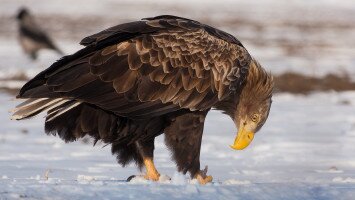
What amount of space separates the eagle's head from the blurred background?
0.34 m

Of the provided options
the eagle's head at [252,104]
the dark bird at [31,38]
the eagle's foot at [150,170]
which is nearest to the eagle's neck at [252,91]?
the eagle's head at [252,104]

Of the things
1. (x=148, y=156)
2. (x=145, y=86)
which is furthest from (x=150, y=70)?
Answer: (x=148, y=156)

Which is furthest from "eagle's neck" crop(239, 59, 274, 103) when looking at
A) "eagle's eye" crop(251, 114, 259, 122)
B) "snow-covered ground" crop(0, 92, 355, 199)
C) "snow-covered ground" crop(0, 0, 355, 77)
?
"snow-covered ground" crop(0, 0, 355, 77)

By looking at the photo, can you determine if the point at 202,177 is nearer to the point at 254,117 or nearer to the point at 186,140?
the point at 186,140

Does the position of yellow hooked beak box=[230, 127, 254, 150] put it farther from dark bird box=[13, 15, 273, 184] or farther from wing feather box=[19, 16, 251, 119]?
wing feather box=[19, 16, 251, 119]

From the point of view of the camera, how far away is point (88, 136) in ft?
21.5

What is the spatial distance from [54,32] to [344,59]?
10793 mm

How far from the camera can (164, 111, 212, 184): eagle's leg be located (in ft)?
21.3

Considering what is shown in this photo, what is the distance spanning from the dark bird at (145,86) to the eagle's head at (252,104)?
0.02m

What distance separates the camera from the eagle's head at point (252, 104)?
22.1 feet

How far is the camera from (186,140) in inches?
256

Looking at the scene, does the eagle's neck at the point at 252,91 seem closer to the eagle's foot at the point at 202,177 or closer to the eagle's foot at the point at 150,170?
the eagle's foot at the point at 202,177

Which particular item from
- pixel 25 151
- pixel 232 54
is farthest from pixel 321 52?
pixel 232 54

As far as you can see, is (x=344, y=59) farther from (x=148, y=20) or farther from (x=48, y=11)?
(x=48, y=11)
